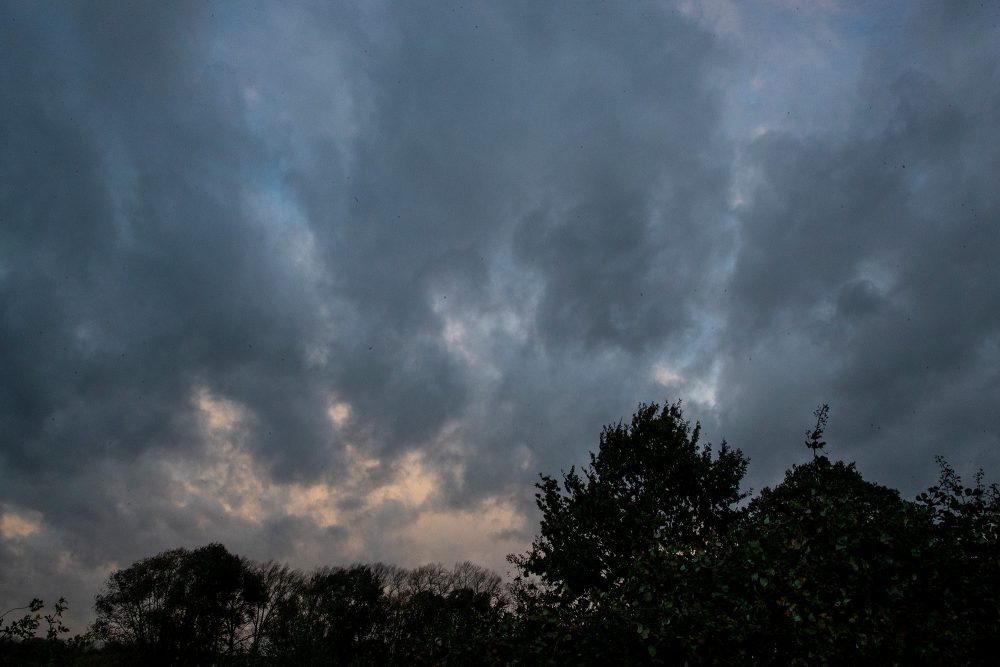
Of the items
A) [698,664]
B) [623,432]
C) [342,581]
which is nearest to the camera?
[698,664]

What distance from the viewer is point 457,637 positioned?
39.8 feet

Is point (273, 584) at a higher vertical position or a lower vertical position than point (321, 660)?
higher

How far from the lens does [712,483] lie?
29844 mm

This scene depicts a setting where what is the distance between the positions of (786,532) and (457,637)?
289 inches

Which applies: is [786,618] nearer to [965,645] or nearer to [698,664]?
[698,664]

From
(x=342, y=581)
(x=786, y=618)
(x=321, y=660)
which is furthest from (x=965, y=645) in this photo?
(x=342, y=581)

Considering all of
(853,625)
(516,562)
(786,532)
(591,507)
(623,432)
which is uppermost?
(623,432)

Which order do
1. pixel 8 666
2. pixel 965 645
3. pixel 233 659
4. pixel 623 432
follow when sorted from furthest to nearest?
pixel 623 432
pixel 233 659
pixel 8 666
pixel 965 645

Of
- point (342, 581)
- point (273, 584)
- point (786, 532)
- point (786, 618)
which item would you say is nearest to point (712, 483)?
point (786, 532)

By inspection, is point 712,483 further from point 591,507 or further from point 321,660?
point 321,660

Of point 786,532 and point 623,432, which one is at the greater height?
A: point 623,432

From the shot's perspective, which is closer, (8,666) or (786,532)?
(786,532)

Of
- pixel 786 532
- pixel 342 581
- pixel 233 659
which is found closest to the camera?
pixel 786 532

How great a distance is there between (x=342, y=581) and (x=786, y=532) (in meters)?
69.5
